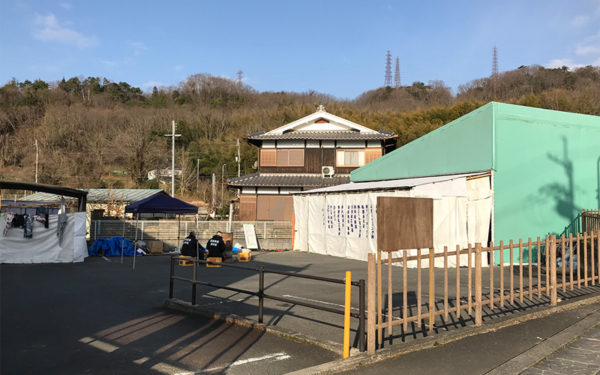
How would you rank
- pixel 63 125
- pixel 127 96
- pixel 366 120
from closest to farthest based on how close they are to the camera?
pixel 366 120
pixel 63 125
pixel 127 96

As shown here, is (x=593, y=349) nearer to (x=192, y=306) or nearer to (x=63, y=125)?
(x=192, y=306)

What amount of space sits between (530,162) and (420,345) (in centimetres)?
1265

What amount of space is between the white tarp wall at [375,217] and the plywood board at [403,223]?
7492mm

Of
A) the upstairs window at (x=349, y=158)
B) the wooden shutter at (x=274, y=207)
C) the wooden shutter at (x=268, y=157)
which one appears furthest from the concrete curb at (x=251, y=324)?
the upstairs window at (x=349, y=158)

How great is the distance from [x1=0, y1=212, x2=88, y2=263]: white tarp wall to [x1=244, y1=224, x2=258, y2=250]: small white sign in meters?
7.65

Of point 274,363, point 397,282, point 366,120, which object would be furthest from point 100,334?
point 366,120

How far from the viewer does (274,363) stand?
485cm

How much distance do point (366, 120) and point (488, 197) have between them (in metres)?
34.7

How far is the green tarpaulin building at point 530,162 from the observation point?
1516 centimetres

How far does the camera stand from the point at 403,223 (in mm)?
5598

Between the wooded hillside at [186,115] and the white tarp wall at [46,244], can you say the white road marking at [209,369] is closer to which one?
the white tarp wall at [46,244]

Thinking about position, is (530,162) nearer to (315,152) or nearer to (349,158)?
(349,158)

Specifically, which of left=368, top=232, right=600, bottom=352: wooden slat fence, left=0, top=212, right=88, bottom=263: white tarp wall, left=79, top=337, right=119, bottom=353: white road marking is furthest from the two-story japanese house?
left=79, top=337, right=119, bottom=353: white road marking

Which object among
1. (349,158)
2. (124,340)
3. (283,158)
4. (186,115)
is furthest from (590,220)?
(186,115)
